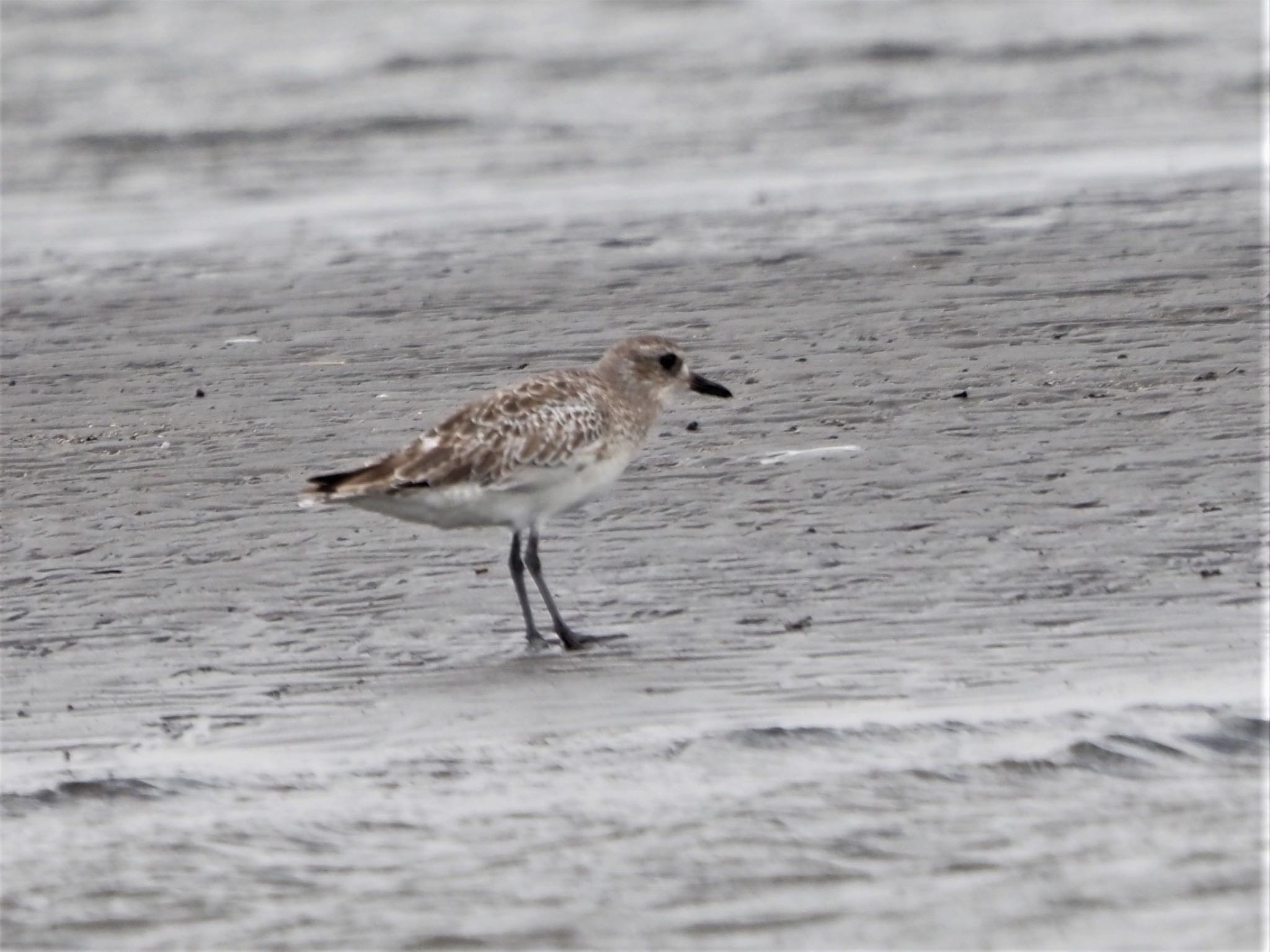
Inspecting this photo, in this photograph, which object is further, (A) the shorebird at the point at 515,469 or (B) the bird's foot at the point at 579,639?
(A) the shorebird at the point at 515,469

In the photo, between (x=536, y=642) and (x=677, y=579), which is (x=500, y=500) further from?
(x=677, y=579)

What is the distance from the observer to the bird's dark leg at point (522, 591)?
24.4ft

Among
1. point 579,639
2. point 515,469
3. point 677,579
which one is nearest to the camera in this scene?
point 579,639

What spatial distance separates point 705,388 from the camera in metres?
8.88

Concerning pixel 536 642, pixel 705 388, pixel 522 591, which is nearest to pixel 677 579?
pixel 522 591

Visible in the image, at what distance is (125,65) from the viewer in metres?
28.3

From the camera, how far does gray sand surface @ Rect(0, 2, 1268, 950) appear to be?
17.8 ft

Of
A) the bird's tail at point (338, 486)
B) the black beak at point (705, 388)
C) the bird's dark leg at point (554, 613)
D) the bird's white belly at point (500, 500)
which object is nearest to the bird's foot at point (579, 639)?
the bird's dark leg at point (554, 613)

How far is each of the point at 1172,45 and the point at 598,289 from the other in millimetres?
14694

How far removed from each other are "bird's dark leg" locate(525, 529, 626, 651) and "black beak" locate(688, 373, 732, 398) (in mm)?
1257

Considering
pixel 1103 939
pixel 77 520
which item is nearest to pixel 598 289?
pixel 77 520

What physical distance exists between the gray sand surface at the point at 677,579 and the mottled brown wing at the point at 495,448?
1.62 feet

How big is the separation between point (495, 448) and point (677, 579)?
82 cm

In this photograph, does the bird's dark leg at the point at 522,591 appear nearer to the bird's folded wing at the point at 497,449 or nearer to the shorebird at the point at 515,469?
the shorebird at the point at 515,469
